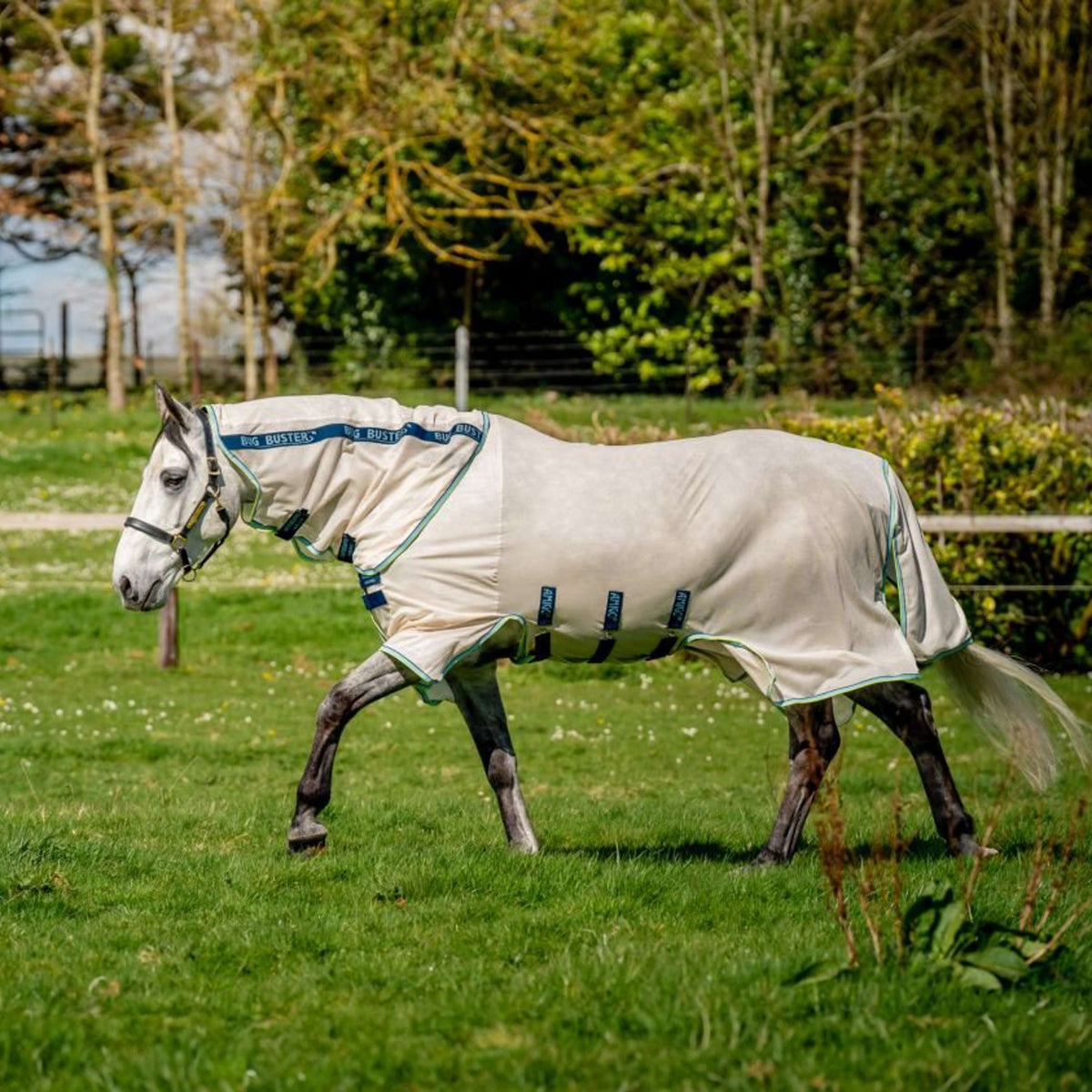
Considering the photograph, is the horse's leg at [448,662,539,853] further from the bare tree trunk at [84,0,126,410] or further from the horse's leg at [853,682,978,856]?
the bare tree trunk at [84,0,126,410]

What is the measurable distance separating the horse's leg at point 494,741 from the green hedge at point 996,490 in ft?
26.4

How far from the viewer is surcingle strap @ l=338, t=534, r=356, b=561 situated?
22.2 feet

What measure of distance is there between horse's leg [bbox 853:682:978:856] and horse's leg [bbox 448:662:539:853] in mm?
1530

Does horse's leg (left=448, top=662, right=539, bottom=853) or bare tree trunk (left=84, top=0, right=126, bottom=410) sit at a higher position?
bare tree trunk (left=84, top=0, right=126, bottom=410)

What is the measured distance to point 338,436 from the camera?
6.69 m

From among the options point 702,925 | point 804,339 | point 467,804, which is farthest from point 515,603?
point 804,339

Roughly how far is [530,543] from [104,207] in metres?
30.0

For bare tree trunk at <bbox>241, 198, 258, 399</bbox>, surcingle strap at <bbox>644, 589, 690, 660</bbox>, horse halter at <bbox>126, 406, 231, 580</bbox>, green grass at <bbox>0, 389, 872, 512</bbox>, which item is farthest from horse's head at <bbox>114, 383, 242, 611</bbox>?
bare tree trunk at <bbox>241, 198, 258, 399</bbox>

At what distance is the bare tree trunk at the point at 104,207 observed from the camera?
33844mm

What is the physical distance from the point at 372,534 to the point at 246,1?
2902 centimetres

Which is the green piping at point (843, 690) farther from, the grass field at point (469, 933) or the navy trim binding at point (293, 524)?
the navy trim binding at point (293, 524)

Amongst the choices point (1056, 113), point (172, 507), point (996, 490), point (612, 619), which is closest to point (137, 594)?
point (172, 507)

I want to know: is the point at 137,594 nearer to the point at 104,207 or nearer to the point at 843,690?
the point at 843,690

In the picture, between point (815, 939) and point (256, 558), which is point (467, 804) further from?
point (256, 558)
